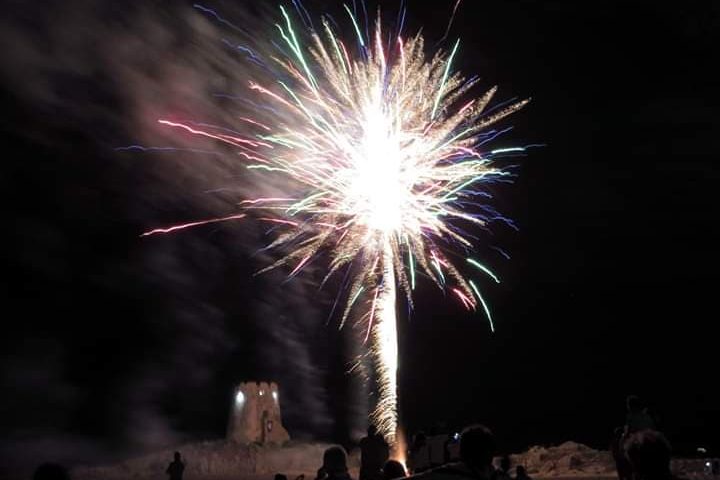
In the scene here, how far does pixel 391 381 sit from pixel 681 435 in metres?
43.0

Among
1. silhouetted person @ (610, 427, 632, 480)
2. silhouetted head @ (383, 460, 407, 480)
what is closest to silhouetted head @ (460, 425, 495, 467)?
silhouetted head @ (383, 460, 407, 480)

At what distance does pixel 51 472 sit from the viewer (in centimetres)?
445

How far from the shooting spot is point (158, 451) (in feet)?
205

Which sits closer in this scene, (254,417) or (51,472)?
(51,472)

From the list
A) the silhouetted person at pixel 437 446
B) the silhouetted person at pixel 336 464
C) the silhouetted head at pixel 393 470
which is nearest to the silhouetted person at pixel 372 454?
the silhouetted person at pixel 437 446

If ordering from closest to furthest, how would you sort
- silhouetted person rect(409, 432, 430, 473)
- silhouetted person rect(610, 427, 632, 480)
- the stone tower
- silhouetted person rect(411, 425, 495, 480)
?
silhouetted person rect(411, 425, 495, 480)
silhouetted person rect(610, 427, 632, 480)
silhouetted person rect(409, 432, 430, 473)
the stone tower

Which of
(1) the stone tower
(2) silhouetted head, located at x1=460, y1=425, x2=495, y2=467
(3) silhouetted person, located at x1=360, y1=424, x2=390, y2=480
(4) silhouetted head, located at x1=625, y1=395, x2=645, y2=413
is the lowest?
(2) silhouetted head, located at x1=460, y1=425, x2=495, y2=467

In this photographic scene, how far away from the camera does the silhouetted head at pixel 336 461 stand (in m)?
5.66

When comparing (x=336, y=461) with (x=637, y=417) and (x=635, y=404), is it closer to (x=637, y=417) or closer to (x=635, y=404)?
(x=637, y=417)

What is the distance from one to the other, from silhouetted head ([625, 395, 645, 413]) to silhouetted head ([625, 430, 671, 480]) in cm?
491

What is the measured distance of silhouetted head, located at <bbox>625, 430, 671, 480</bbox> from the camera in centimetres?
353

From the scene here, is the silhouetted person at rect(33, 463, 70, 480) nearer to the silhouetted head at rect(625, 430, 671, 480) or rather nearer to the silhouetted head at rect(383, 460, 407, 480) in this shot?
the silhouetted head at rect(383, 460, 407, 480)

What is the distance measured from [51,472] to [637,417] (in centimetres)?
597

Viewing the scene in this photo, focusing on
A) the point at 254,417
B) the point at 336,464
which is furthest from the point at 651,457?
the point at 254,417
